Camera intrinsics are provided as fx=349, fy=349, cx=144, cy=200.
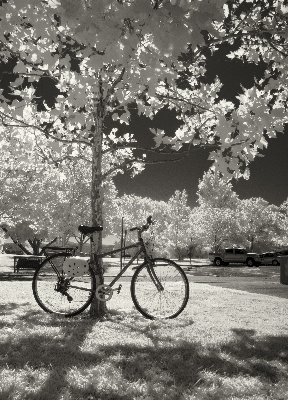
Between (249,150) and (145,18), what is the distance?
3.35 metres

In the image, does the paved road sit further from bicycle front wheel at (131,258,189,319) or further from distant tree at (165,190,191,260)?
distant tree at (165,190,191,260)

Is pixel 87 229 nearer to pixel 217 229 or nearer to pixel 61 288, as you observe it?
pixel 61 288

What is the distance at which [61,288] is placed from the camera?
534 cm

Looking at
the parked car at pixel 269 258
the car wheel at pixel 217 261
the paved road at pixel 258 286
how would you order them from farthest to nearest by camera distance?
the parked car at pixel 269 258 < the car wheel at pixel 217 261 < the paved road at pixel 258 286

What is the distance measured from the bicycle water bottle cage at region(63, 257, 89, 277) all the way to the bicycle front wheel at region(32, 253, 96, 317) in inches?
2.7

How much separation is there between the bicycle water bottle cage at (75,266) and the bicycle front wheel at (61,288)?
0.07 metres

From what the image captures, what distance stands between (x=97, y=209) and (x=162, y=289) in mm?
1688

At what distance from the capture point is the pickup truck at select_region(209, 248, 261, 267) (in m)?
38.1

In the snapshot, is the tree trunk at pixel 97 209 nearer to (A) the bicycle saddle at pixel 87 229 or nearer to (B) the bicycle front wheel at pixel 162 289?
(A) the bicycle saddle at pixel 87 229

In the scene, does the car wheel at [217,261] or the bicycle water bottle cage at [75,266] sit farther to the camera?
the car wheel at [217,261]

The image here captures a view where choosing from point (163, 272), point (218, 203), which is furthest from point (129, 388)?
point (218, 203)

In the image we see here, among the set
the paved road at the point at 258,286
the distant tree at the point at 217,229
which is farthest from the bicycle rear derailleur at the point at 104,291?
the distant tree at the point at 217,229

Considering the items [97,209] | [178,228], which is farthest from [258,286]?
[178,228]

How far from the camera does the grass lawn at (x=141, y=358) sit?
8.46ft
